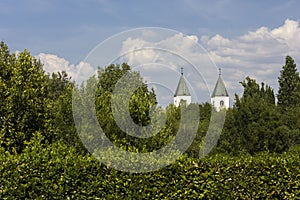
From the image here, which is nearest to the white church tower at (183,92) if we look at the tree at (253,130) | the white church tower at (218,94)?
the white church tower at (218,94)

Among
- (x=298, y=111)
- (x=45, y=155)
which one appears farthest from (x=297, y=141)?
(x=45, y=155)

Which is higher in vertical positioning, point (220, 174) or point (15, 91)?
point (15, 91)

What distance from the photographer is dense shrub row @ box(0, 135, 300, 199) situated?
8.95m

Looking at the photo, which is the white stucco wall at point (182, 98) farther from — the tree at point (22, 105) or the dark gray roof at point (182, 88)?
the tree at point (22, 105)

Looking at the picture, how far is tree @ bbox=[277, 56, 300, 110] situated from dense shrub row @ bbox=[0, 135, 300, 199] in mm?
35584

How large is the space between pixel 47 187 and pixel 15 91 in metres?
3.49

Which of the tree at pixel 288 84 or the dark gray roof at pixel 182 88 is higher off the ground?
the tree at pixel 288 84

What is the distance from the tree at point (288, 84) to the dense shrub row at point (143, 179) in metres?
35.6

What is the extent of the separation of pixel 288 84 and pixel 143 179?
38.0 meters

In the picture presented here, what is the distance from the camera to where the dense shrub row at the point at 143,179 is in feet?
29.4

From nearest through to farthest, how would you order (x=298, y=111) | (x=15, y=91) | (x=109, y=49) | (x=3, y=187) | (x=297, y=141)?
(x=3, y=187) < (x=109, y=49) < (x=15, y=91) < (x=297, y=141) < (x=298, y=111)

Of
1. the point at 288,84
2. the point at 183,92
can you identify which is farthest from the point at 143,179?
the point at 288,84

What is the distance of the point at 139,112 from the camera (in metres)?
9.63

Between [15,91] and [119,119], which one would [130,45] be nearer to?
[119,119]
